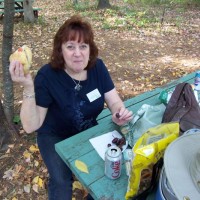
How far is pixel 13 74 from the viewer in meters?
1.56

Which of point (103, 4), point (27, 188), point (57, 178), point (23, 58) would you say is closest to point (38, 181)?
point (27, 188)

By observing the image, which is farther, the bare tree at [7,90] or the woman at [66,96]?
the bare tree at [7,90]

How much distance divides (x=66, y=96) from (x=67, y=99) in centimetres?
3

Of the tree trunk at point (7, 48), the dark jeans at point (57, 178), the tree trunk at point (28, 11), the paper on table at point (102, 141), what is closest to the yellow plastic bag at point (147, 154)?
the paper on table at point (102, 141)

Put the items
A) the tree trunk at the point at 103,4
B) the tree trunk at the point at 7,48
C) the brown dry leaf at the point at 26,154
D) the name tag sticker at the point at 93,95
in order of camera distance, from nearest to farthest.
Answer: the name tag sticker at the point at 93,95
the tree trunk at the point at 7,48
the brown dry leaf at the point at 26,154
the tree trunk at the point at 103,4

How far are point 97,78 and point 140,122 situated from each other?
583 millimetres

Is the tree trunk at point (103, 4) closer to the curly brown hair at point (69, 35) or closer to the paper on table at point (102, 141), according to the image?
the curly brown hair at point (69, 35)

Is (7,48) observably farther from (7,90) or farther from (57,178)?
(57,178)

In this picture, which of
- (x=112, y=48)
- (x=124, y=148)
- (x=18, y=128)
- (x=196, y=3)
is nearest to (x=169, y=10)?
(x=196, y=3)

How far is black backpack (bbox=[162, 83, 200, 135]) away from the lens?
180 cm

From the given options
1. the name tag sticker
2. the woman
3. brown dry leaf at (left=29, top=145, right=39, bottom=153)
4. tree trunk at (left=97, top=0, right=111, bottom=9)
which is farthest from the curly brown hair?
tree trunk at (left=97, top=0, right=111, bottom=9)

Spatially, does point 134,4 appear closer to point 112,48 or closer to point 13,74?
point 112,48

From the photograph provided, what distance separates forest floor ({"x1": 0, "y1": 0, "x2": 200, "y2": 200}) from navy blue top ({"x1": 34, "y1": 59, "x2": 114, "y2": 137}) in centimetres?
74

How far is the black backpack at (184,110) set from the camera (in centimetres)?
180
